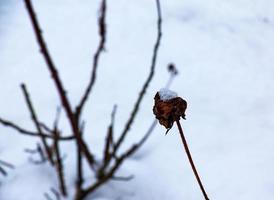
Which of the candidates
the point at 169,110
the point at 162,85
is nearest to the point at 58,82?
the point at 169,110

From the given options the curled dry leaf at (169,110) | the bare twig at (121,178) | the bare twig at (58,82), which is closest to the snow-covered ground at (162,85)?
the bare twig at (121,178)

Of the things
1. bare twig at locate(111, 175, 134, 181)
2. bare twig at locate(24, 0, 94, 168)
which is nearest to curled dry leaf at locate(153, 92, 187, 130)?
bare twig at locate(24, 0, 94, 168)

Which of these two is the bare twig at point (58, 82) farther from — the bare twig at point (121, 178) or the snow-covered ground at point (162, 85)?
the snow-covered ground at point (162, 85)

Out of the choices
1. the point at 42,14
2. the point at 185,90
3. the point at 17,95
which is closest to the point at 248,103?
the point at 185,90

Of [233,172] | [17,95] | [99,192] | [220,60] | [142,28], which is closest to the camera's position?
[99,192]

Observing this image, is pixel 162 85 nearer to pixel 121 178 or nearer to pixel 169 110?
pixel 121 178

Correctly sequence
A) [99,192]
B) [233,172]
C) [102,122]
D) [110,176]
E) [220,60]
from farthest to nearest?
[220,60] < [102,122] < [233,172] < [99,192] < [110,176]

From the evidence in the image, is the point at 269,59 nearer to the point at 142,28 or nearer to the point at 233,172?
the point at 142,28

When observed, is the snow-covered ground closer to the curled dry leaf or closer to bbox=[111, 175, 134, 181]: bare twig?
bbox=[111, 175, 134, 181]: bare twig
